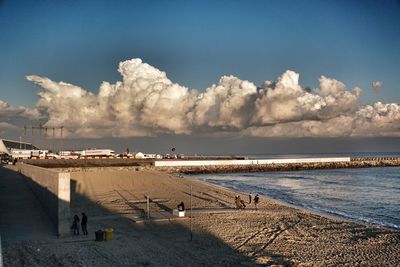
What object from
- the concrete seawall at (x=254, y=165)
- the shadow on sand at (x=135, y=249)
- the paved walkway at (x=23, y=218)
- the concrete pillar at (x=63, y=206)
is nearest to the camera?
the shadow on sand at (x=135, y=249)

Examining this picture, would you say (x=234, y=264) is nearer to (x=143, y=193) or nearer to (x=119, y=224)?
(x=119, y=224)

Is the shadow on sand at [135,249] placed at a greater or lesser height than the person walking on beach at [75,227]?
lesser

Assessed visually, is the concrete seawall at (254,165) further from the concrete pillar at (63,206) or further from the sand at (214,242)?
the concrete pillar at (63,206)

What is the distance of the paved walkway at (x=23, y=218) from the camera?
55.4 ft

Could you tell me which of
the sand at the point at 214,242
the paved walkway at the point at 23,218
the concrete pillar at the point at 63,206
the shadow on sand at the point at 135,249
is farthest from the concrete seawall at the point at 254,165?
the concrete pillar at the point at 63,206

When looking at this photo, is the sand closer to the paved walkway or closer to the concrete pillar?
the concrete pillar

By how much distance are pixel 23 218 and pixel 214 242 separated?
9.81 m

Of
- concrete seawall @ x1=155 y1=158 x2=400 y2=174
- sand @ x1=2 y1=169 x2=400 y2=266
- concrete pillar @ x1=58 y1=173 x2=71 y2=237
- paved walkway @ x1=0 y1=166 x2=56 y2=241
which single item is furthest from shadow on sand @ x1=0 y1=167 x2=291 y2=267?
concrete seawall @ x1=155 y1=158 x2=400 y2=174

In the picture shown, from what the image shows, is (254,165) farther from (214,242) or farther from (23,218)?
(214,242)

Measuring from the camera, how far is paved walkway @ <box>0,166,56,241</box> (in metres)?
16.9

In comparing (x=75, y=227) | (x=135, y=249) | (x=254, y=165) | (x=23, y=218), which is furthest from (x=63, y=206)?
(x=254, y=165)

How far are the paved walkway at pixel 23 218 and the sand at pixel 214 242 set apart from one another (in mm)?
1369

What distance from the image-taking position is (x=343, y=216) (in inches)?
1027

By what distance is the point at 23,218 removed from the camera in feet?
67.5
